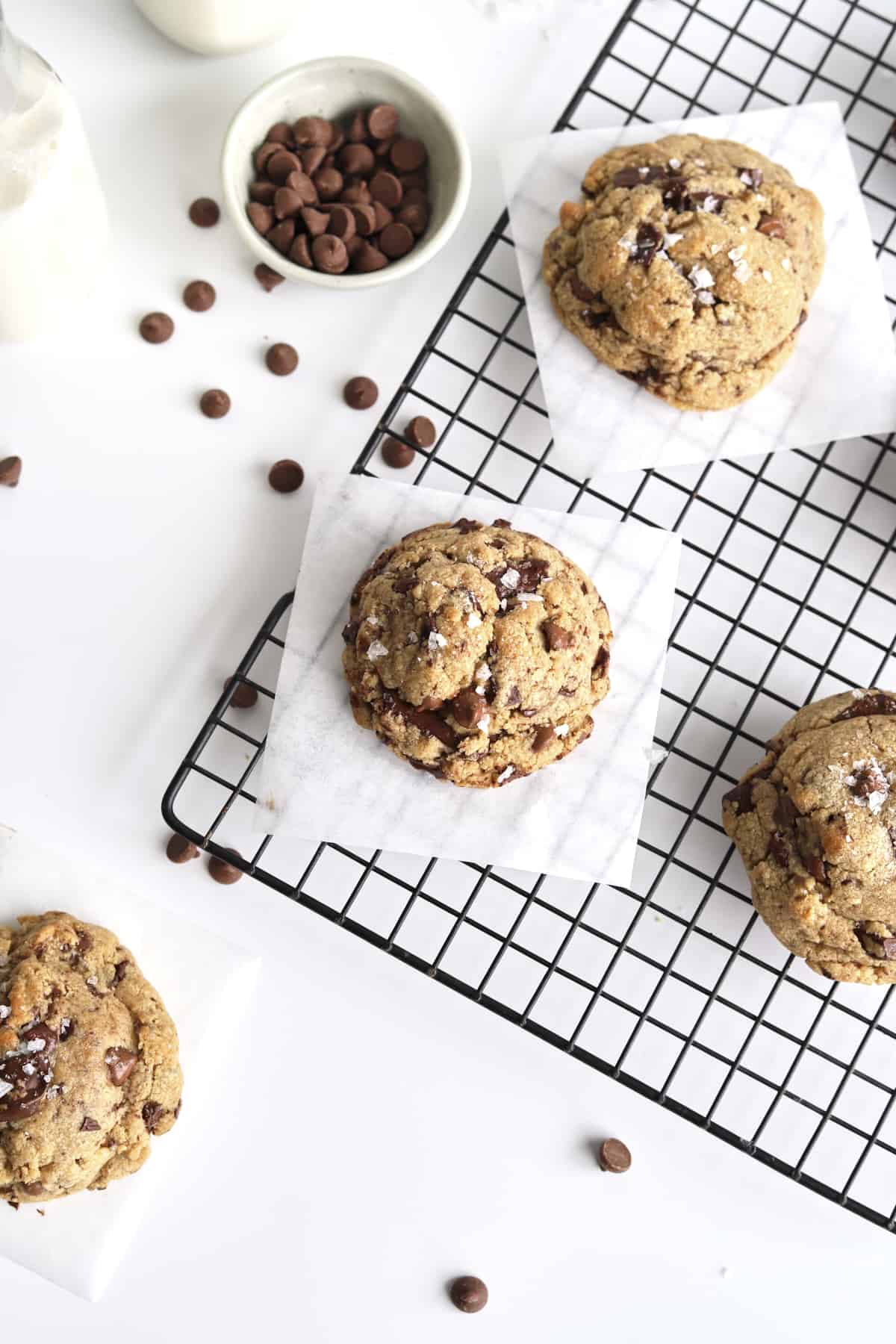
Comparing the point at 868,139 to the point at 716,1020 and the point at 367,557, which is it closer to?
the point at 367,557

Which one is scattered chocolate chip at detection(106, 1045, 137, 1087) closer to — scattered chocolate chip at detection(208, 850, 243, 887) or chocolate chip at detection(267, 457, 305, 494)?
scattered chocolate chip at detection(208, 850, 243, 887)

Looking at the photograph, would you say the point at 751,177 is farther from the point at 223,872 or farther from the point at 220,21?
the point at 223,872

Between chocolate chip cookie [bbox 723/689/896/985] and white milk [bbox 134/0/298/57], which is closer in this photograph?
chocolate chip cookie [bbox 723/689/896/985]

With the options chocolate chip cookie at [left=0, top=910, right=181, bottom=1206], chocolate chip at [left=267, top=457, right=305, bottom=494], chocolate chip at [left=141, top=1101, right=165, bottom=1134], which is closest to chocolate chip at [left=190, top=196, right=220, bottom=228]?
chocolate chip at [left=267, top=457, right=305, bottom=494]

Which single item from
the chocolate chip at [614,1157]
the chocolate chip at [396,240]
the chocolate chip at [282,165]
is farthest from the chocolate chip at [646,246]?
the chocolate chip at [614,1157]

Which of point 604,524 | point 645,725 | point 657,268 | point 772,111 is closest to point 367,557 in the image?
point 604,524

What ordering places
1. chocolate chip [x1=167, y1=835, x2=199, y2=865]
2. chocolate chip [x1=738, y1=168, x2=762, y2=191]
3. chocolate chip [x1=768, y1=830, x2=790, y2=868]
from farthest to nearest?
chocolate chip [x1=167, y1=835, x2=199, y2=865] → chocolate chip [x1=738, y1=168, x2=762, y2=191] → chocolate chip [x1=768, y1=830, x2=790, y2=868]

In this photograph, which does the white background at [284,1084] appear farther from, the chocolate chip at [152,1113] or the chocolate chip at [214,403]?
the chocolate chip at [152,1113]

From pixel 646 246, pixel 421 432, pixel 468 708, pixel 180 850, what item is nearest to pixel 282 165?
pixel 421 432
